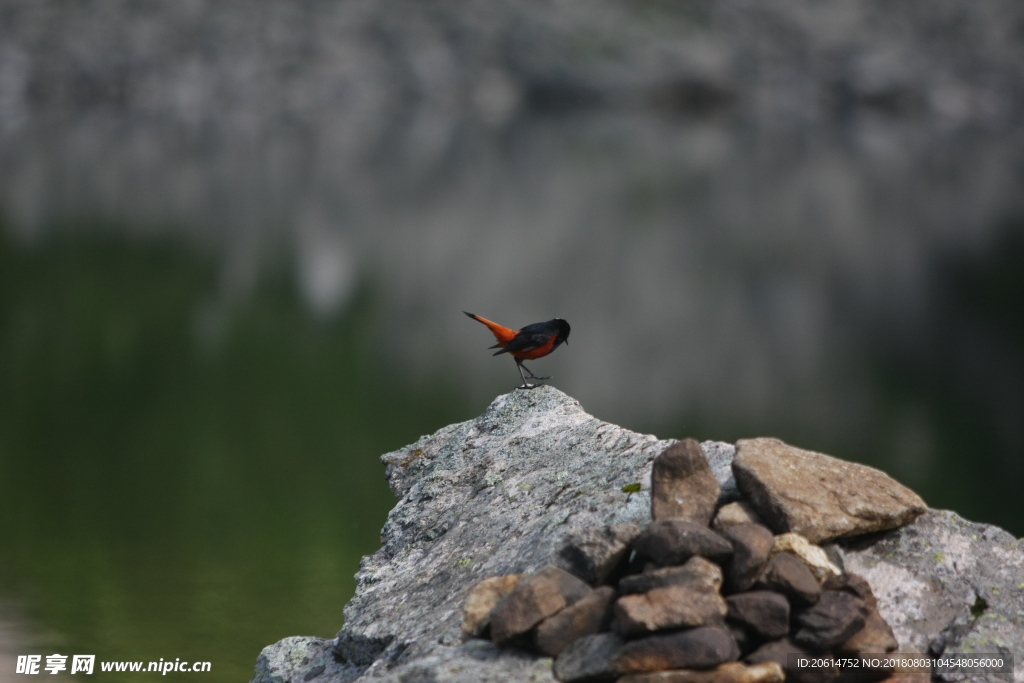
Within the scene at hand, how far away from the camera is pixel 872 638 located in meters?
4.12

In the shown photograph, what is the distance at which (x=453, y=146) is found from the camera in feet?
314

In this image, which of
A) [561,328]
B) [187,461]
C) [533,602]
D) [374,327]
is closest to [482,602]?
[533,602]

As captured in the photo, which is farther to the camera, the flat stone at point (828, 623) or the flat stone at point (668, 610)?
the flat stone at point (828, 623)

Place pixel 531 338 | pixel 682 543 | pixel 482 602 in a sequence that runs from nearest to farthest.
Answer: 1. pixel 682 543
2. pixel 482 602
3. pixel 531 338

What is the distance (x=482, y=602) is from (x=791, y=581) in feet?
4.22

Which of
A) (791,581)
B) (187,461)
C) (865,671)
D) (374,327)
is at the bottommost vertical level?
(865,671)

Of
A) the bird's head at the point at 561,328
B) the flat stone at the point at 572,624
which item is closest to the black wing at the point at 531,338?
the bird's head at the point at 561,328

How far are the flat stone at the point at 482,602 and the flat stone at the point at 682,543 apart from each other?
716mm

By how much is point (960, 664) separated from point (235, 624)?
9507 millimetres

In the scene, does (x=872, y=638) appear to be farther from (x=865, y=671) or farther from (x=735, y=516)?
(x=735, y=516)

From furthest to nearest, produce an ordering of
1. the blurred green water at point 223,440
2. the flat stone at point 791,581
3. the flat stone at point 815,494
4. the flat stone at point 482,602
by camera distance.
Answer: the blurred green water at point 223,440 < the flat stone at point 815,494 < the flat stone at point 482,602 < the flat stone at point 791,581

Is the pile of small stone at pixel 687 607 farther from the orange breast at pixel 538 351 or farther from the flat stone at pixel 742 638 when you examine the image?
the orange breast at pixel 538 351

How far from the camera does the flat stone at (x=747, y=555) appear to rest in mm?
4066

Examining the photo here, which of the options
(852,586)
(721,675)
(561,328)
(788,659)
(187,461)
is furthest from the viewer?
(187,461)
